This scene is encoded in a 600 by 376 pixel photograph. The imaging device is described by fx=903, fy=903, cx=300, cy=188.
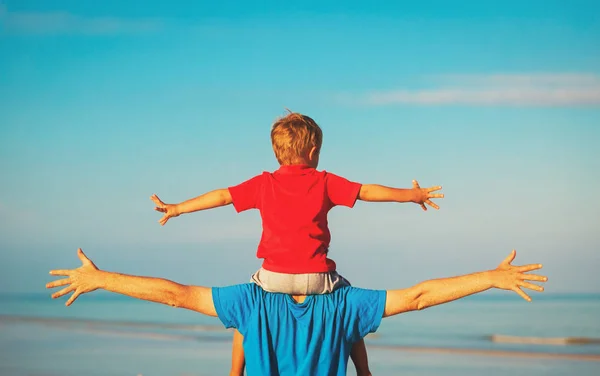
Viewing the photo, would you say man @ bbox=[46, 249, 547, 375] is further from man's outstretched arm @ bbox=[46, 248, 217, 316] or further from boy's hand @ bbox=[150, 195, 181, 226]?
boy's hand @ bbox=[150, 195, 181, 226]

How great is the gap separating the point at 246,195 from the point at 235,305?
0.64 metres

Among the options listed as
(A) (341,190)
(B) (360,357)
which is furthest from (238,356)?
(A) (341,190)

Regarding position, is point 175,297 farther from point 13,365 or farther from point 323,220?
point 13,365

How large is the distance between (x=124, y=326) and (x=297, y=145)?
1325 cm

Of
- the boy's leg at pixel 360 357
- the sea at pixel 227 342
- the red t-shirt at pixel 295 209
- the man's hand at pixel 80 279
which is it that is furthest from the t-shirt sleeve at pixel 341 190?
the sea at pixel 227 342

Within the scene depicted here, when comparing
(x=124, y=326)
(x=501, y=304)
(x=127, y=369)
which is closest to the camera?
(x=127, y=369)

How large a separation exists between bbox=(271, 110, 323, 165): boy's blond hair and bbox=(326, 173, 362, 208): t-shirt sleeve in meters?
0.22

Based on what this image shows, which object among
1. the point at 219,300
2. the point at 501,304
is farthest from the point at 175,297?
the point at 501,304

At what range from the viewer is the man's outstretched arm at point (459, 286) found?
496 cm

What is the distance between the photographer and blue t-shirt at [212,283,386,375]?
511 cm

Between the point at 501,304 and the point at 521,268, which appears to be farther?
the point at 501,304

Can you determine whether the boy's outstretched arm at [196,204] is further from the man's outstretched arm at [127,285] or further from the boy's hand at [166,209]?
the man's outstretched arm at [127,285]

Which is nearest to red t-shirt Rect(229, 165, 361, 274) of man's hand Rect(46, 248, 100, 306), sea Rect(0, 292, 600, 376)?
man's hand Rect(46, 248, 100, 306)

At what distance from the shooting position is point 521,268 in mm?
4969
